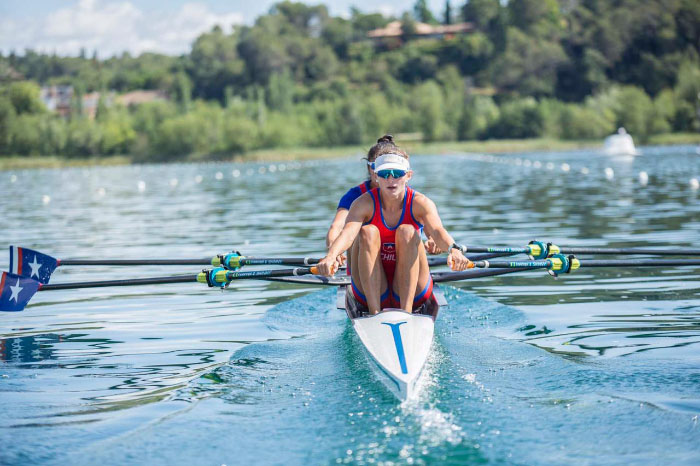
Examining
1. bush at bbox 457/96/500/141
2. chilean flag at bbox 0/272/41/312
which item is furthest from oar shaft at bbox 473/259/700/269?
bush at bbox 457/96/500/141

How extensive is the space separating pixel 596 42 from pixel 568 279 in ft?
362

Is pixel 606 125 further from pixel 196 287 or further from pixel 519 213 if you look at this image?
pixel 196 287

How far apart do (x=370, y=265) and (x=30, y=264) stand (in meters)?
4.54

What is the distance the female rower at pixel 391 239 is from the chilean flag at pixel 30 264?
13.8 feet

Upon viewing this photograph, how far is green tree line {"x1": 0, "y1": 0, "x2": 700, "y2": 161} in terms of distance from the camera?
304 feet

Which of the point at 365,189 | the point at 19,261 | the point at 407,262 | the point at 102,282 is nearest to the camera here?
the point at 407,262

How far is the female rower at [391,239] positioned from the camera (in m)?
6.96

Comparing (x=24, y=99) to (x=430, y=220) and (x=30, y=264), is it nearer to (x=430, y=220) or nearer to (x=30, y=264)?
(x=30, y=264)

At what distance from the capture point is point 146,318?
9.68 metres

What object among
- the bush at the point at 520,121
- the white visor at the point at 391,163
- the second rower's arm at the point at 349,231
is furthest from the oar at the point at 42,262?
the bush at the point at 520,121

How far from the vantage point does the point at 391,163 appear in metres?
6.94

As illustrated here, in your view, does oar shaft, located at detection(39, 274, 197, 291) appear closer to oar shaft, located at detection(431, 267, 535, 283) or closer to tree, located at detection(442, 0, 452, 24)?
oar shaft, located at detection(431, 267, 535, 283)

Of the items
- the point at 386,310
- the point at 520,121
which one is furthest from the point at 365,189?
the point at 520,121

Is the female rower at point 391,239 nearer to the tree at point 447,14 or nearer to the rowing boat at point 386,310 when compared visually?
the rowing boat at point 386,310
